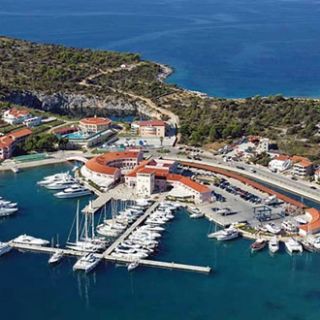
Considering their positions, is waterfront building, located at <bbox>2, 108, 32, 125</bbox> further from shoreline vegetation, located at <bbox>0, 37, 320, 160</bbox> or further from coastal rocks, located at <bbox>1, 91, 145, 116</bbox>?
coastal rocks, located at <bbox>1, 91, 145, 116</bbox>

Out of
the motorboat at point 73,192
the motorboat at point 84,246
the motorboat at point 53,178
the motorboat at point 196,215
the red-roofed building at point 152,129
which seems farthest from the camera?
the red-roofed building at point 152,129

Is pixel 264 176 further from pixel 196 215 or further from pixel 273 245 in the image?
pixel 273 245

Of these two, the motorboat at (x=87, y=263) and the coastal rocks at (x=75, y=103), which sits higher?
the motorboat at (x=87, y=263)

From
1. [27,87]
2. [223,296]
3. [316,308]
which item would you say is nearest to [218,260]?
[223,296]

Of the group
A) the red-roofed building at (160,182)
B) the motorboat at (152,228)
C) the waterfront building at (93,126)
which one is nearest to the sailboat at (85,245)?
the motorboat at (152,228)

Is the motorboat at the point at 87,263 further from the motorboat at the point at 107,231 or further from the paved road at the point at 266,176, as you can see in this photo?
the paved road at the point at 266,176

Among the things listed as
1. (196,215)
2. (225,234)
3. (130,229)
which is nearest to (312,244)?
(225,234)

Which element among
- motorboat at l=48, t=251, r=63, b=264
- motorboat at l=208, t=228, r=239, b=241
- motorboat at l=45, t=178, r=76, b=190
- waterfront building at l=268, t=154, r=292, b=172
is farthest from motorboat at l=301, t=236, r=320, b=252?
motorboat at l=45, t=178, r=76, b=190
